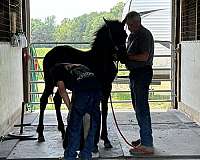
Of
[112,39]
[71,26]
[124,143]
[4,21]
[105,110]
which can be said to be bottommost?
[124,143]

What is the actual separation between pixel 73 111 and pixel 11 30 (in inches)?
141

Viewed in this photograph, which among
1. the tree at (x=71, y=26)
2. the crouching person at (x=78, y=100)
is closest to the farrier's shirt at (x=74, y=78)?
the crouching person at (x=78, y=100)

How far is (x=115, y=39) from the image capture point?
497cm

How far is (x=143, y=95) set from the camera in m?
4.87

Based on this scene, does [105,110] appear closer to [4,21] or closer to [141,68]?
[141,68]

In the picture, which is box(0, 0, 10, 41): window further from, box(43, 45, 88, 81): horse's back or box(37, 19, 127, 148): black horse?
box(37, 19, 127, 148): black horse

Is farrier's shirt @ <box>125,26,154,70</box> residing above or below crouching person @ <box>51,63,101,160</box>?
above

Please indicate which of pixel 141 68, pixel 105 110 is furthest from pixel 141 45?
pixel 105 110

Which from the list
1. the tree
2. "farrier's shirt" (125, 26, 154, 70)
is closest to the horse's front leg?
"farrier's shirt" (125, 26, 154, 70)

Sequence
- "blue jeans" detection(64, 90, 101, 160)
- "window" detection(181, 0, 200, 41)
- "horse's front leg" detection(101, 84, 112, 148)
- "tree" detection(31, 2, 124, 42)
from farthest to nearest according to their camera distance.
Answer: "tree" detection(31, 2, 124, 42), "window" detection(181, 0, 200, 41), "horse's front leg" detection(101, 84, 112, 148), "blue jeans" detection(64, 90, 101, 160)

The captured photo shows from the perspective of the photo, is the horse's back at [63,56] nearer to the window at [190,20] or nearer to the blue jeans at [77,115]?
the blue jeans at [77,115]

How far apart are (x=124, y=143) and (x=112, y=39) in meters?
1.41

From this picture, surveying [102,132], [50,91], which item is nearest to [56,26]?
[50,91]

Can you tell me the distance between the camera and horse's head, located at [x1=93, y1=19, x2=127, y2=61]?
16.3 feet
